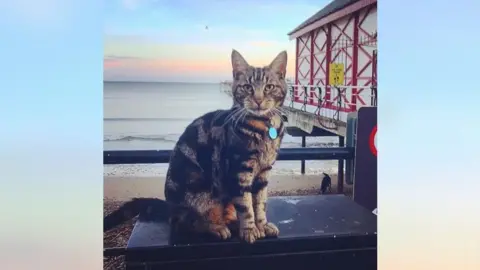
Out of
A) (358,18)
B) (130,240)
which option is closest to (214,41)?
(358,18)

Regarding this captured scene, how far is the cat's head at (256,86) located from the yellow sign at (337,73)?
0.26 meters

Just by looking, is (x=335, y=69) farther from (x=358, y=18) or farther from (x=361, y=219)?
(x=361, y=219)

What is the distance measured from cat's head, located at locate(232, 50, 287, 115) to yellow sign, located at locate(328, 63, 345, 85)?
263 millimetres

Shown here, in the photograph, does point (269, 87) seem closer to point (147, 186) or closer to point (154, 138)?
point (154, 138)

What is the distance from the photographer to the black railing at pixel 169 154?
1538 millimetres

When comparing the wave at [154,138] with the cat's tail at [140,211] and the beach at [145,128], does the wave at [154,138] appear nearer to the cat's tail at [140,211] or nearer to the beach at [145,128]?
the beach at [145,128]

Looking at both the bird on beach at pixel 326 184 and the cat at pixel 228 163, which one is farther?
the bird on beach at pixel 326 184

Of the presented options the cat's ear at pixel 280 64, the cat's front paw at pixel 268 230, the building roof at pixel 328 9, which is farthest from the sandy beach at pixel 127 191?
the building roof at pixel 328 9

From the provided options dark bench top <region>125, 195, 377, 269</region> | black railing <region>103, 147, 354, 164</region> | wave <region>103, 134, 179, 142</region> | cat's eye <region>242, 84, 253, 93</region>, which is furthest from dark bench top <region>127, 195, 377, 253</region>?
cat's eye <region>242, 84, 253, 93</region>

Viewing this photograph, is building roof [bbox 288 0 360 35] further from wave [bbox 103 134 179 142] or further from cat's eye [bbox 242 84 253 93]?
wave [bbox 103 134 179 142]

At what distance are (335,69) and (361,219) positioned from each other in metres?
0.55

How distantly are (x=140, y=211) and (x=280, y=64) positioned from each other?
26.5 inches

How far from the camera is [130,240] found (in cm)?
154

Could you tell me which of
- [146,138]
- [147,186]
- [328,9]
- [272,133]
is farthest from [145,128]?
[328,9]
